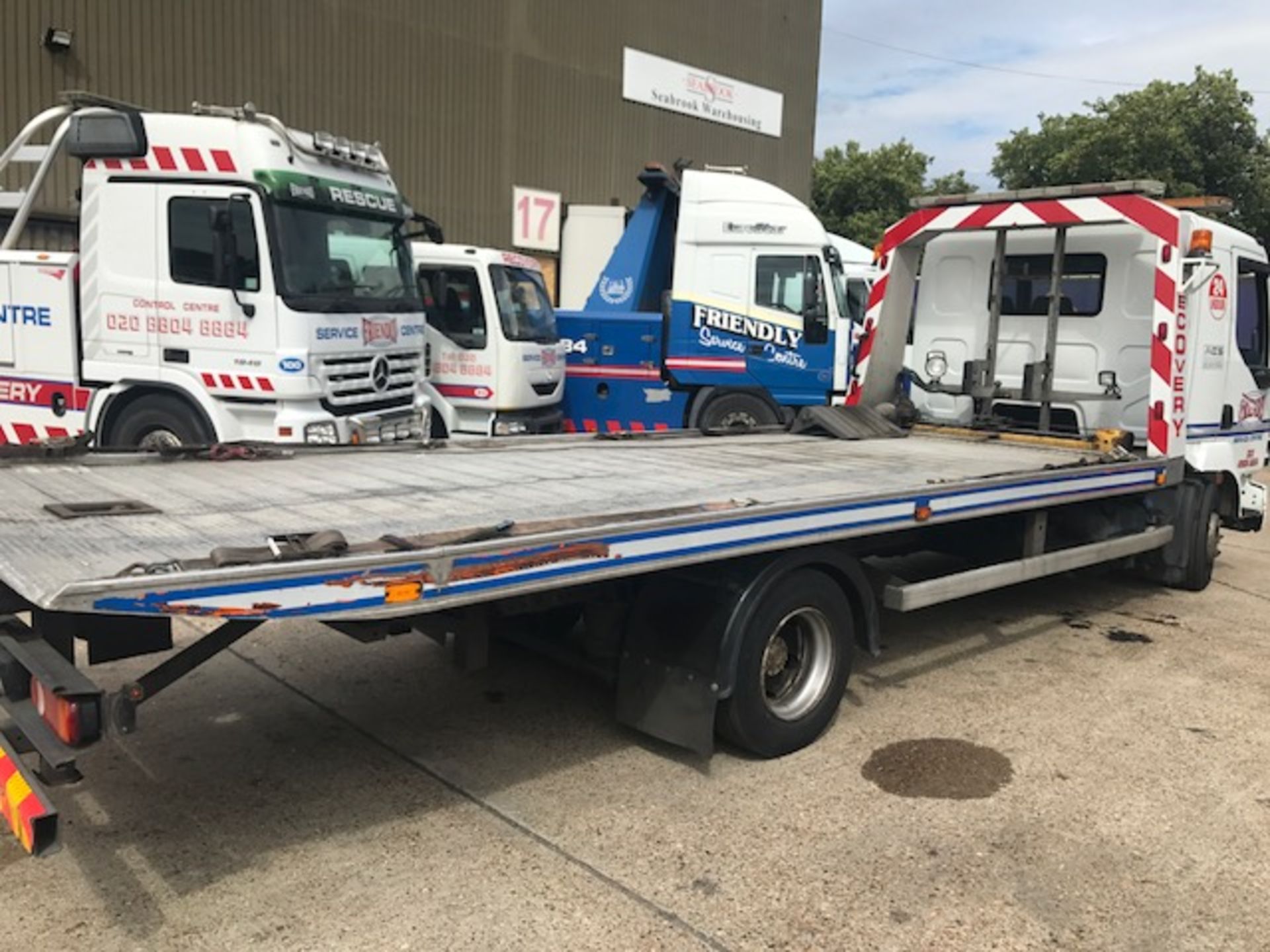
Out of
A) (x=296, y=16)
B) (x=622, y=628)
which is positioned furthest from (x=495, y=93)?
(x=622, y=628)

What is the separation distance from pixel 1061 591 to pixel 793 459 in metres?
2.90

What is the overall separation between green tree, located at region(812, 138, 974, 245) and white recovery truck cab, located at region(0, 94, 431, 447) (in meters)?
31.2

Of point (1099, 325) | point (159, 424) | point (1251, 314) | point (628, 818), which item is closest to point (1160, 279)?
point (1099, 325)

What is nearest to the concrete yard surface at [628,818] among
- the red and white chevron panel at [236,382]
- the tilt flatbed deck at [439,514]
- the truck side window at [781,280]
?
the tilt flatbed deck at [439,514]

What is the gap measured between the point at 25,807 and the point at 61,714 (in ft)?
0.77

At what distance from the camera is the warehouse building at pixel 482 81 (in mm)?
15273

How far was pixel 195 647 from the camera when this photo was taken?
343 cm

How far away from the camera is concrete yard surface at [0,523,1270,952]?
129 inches

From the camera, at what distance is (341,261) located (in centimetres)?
890

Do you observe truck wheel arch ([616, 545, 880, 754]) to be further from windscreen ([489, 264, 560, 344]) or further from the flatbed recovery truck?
windscreen ([489, 264, 560, 344])

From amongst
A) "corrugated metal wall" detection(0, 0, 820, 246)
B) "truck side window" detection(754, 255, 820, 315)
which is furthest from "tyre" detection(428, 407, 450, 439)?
"corrugated metal wall" detection(0, 0, 820, 246)

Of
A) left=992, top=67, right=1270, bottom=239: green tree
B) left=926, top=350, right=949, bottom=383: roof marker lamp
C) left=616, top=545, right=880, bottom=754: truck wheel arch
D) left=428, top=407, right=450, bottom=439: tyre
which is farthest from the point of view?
left=992, top=67, right=1270, bottom=239: green tree

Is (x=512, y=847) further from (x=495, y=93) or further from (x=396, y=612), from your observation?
(x=495, y=93)

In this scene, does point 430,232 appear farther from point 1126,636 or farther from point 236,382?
point 1126,636
